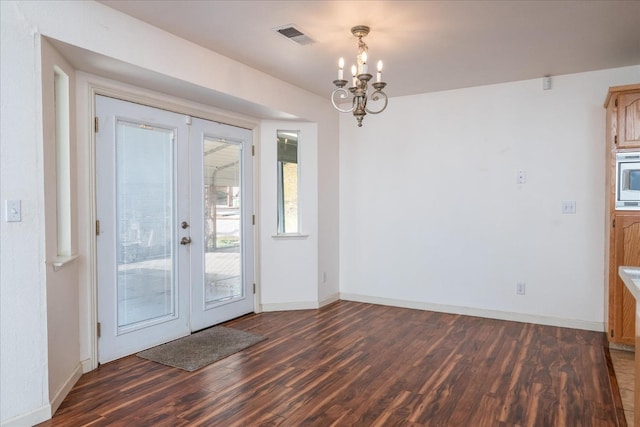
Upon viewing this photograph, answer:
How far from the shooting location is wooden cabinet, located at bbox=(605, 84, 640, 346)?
3.54 m

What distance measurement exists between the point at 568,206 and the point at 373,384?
2.92m

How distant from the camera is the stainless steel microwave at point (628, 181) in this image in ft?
11.7

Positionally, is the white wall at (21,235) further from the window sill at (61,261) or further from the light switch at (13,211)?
the window sill at (61,261)

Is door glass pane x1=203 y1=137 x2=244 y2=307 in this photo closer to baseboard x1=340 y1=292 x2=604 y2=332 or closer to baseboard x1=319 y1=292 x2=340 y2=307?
baseboard x1=319 y1=292 x2=340 y2=307

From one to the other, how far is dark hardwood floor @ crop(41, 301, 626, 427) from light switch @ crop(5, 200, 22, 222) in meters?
1.23

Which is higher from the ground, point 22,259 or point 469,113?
point 469,113

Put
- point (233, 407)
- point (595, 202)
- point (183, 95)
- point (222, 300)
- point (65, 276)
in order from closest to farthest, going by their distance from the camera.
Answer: point (233, 407) → point (65, 276) → point (183, 95) → point (595, 202) → point (222, 300)

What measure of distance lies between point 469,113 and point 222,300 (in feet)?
11.7

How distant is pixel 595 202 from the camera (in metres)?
4.24

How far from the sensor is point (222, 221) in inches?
178

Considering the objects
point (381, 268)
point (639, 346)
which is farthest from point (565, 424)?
point (381, 268)

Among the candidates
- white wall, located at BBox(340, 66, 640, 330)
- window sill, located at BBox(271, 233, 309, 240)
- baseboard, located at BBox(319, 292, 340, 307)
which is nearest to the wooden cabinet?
white wall, located at BBox(340, 66, 640, 330)

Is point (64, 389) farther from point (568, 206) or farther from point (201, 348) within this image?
point (568, 206)

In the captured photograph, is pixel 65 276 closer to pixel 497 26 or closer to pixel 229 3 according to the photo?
pixel 229 3
